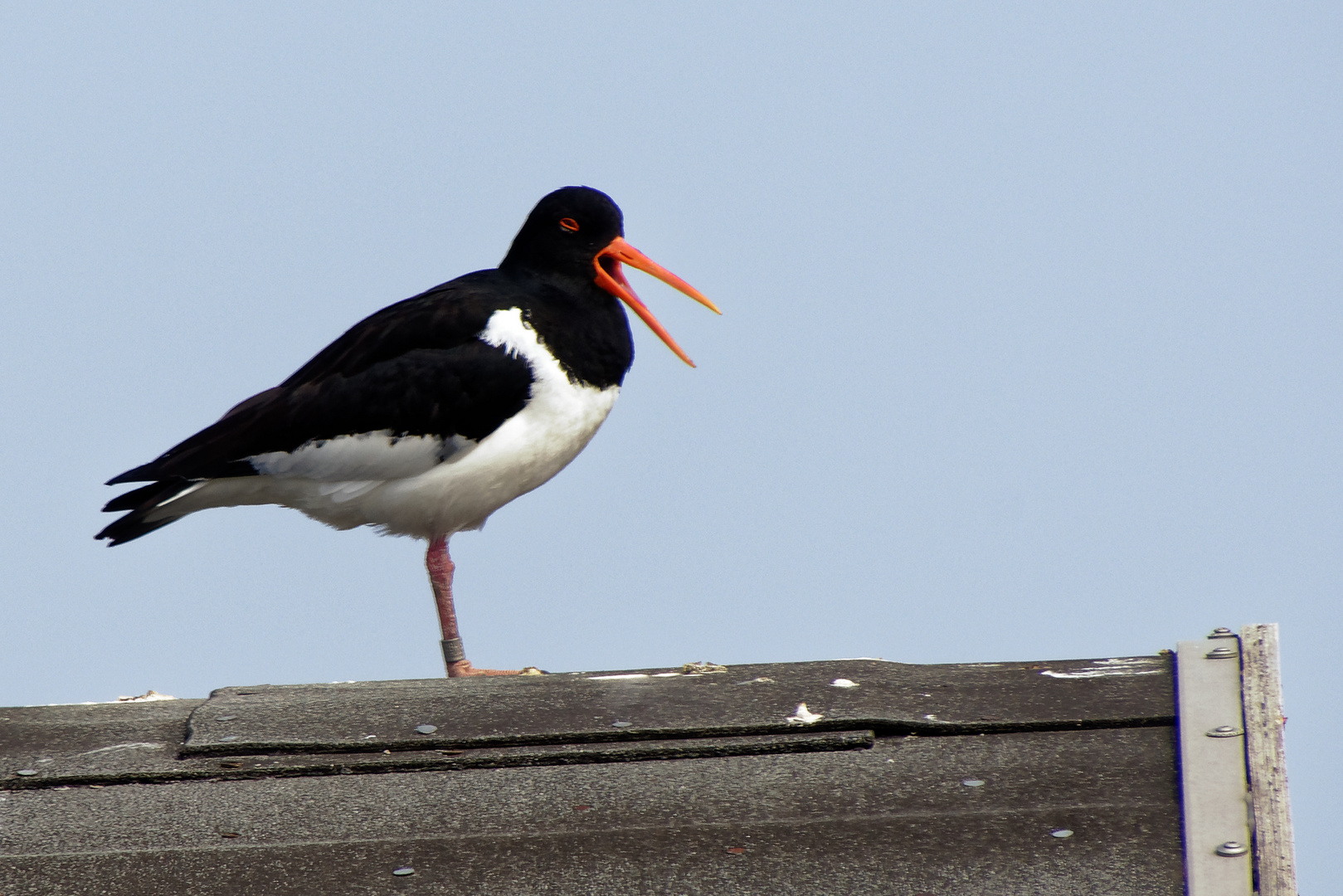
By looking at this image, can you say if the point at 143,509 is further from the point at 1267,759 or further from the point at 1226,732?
the point at 1267,759

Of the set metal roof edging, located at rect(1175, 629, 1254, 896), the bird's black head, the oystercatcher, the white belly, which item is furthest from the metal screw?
the bird's black head

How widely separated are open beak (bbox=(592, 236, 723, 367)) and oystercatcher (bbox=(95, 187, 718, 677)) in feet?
0.36

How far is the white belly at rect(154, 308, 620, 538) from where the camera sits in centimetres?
583

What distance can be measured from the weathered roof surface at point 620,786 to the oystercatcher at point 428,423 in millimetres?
1509

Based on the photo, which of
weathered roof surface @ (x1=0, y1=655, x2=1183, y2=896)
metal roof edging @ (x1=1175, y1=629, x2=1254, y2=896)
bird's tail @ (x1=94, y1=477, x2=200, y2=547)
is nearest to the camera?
metal roof edging @ (x1=1175, y1=629, x2=1254, y2=896)

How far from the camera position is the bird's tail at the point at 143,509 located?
238 inches

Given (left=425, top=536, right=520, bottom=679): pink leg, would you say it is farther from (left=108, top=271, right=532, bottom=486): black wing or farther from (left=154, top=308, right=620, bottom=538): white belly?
(left=108, top=271, right=532, bottom=486): black wing

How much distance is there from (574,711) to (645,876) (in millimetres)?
1158

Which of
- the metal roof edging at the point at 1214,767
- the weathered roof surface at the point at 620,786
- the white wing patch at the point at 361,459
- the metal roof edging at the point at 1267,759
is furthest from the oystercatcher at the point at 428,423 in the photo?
the metal roof edging at the point at 1267,759

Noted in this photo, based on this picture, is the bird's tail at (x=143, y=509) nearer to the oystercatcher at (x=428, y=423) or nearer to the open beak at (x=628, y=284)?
the oystercatcher at (x=428, y=423)

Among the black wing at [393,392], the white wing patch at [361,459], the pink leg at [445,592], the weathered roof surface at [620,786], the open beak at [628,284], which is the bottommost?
the weathered roof surface at [620,786]

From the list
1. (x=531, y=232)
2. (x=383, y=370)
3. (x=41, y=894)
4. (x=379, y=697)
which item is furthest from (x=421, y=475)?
(x=41, y=894)

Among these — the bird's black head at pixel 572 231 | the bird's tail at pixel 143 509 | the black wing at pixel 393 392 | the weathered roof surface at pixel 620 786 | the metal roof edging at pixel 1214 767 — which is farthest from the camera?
the bird's black head at pixel 572 231

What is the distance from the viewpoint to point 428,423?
5793mm
